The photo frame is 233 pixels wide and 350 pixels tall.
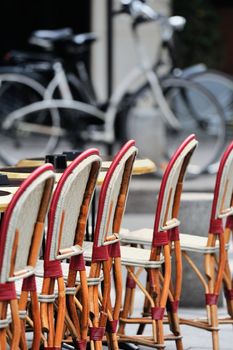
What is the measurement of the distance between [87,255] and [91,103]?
6.52 m

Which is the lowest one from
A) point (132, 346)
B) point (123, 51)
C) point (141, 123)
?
point (132, 346)

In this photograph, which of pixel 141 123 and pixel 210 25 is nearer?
pixel 141 123

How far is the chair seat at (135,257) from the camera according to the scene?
5777 millimetres

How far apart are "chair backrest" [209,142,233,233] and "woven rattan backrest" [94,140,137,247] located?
776 millimetres

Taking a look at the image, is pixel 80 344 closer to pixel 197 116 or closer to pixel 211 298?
pixel 211 298

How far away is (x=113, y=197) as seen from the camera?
5305 mm

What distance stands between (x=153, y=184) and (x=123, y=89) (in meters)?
0.96

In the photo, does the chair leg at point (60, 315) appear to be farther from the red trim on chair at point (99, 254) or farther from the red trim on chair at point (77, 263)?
the red trim on chair at point (99, 254)

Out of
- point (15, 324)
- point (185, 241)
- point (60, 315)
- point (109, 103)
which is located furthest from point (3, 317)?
point (109, 103)

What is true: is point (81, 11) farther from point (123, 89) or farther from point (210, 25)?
point (123, 89)

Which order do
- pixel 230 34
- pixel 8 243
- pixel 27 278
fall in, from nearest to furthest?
pixel 8 243 < pixel 27 278 < pixel 230 34

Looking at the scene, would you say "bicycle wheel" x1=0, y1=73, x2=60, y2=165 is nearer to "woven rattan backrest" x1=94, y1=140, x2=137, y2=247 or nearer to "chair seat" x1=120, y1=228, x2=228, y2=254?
"chair seat" x1=120, y1=228, x2=228, y2=254

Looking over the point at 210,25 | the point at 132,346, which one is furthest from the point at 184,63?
the point at 132,346

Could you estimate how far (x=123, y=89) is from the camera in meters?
12.0
